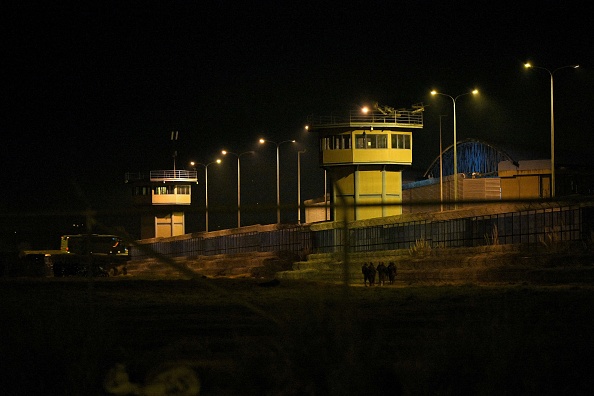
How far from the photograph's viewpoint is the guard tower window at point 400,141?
268 ft

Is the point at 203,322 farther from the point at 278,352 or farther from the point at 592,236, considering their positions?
the point at 592,236

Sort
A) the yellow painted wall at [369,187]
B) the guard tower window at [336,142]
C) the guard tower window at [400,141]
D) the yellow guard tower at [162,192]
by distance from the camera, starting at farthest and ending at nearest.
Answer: the yellow guard tower at [162,192]
the guard tower window at [400,141]
the guard tower window at [336,142]
the yellow painted wall at [369,187]

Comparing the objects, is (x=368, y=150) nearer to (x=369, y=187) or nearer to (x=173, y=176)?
(x=369, y=187)

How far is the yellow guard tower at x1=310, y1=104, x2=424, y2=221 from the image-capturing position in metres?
80.6

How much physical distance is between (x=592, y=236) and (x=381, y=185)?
170 feet

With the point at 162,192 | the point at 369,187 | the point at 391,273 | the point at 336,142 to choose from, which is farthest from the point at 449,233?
the point at 162,192

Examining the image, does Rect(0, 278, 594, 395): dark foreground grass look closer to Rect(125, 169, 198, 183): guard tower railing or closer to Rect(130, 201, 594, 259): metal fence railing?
Rect(130, 201, 594, 259): metal fence railing

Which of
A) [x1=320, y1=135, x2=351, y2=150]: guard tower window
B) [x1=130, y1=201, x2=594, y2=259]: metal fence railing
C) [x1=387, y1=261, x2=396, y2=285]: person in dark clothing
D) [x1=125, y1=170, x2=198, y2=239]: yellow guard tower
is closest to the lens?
[x1=387, y1=261, x2=396, y2=285]: person in dark clothing

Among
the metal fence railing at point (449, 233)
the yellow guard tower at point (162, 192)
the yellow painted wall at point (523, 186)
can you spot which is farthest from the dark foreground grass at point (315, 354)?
the yellow guard tower at point (162, 192)

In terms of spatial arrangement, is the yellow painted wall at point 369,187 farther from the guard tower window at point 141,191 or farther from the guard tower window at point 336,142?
the guard tower window at point 141,191


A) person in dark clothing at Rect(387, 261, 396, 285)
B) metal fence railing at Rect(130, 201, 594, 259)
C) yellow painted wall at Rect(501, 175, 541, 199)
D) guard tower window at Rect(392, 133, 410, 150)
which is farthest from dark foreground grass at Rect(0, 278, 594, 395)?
yellow painted wall at Rect(501, 175, 541, 199)

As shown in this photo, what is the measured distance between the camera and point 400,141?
82.1 m

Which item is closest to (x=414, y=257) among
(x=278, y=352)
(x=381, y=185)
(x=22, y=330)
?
(x=22, y=330)

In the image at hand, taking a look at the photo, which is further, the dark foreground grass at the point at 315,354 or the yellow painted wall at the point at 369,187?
the yellow painted wall at the point at 369,187
